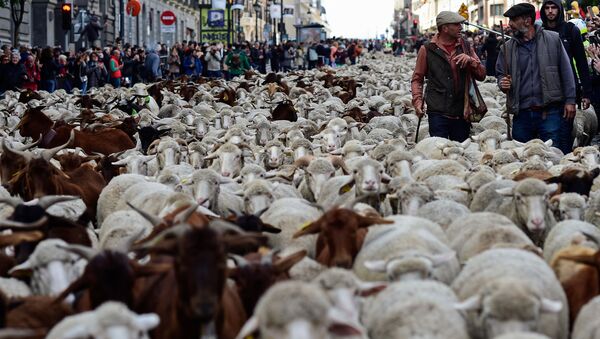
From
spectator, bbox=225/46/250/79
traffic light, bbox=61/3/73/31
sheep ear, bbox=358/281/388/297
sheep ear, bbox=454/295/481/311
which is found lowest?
sheep ear, bbox=454/295/481/311

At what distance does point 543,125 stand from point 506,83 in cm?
70

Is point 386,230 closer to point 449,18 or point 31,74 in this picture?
point 449,18

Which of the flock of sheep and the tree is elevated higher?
the tree

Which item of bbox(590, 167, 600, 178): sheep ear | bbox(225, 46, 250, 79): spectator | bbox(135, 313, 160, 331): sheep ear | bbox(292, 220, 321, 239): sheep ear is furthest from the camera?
bbox(225, 46, 250, 79): spectator

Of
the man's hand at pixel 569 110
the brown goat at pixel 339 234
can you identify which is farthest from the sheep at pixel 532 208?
the man's hand at pixel 569 110

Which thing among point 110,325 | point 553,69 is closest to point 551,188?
point 553,69

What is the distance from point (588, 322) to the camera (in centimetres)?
579

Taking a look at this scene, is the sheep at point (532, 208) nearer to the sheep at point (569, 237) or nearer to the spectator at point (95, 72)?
the sheep at point (569, 237)

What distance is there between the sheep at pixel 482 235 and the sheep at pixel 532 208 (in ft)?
0.90

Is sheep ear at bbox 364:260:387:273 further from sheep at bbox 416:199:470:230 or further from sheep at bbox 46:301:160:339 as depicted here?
sheep at bbox 416:199:470:230

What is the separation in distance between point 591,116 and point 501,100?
4836mm

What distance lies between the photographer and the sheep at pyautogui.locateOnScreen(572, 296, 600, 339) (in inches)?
220

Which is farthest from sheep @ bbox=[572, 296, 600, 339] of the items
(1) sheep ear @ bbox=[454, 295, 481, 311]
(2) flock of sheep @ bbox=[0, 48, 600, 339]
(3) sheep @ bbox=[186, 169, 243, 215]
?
(3) sheep @ bbox=[186, 169, 243, 215]

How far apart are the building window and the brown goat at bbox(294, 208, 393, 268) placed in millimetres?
106736
